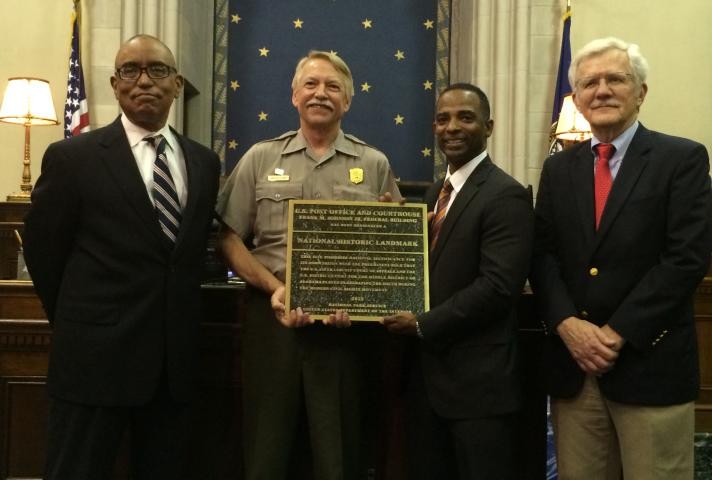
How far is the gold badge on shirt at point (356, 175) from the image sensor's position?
8.70 feet

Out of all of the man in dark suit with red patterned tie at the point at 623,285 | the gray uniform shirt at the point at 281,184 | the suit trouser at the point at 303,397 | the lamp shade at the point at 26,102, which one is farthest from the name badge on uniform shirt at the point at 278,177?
the lamp shade at the point at 26,102

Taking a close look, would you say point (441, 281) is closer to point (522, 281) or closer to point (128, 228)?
point (522, 281)

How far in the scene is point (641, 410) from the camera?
2260mm

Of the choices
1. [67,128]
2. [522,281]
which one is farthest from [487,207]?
[67,128]

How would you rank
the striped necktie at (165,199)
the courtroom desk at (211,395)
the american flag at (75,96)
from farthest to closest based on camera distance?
1. the american flag at (75,96)
2. the courtroom desk at (211,395)
3. the striped necktie at (165,199)

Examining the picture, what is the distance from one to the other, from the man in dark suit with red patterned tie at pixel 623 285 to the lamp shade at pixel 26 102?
16.1 feet

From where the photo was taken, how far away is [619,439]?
2.32 metres

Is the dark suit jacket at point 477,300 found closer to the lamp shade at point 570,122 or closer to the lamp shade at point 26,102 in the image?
the lamp shade at point 570,122

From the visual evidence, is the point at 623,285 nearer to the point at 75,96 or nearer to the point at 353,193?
the point at 353,193

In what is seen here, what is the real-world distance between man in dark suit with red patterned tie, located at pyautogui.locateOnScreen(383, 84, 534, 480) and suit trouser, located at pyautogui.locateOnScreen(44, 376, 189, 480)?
0.77 m

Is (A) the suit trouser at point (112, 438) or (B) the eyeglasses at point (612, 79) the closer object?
(A) the suit trouser at point (112, 438)

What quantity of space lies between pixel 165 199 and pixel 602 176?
1.45m

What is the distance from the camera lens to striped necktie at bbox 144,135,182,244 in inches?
93.4

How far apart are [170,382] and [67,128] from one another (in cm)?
482
